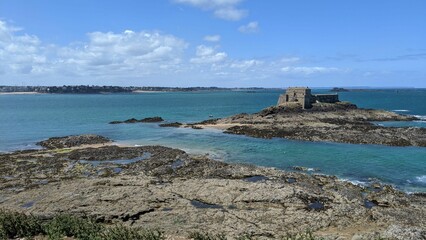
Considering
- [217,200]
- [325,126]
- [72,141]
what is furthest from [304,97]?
[217,200]

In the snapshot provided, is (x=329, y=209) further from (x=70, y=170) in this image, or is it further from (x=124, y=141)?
(x=124, y=141)

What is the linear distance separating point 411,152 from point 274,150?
1468cm

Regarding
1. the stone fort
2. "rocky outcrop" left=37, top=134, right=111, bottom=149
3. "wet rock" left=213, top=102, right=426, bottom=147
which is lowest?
"rocky outcrop" left=37, top=134, right=111, bottom=149

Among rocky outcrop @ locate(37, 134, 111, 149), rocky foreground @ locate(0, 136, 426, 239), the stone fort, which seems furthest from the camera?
the stone fort

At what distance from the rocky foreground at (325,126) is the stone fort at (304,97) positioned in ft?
5.43

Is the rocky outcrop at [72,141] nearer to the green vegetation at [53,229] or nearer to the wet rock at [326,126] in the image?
the wet rock at [326,126]

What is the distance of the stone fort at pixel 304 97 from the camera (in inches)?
2985

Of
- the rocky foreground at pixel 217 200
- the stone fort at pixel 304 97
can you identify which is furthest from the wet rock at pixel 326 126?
the rocky foreground at pixel 217 200

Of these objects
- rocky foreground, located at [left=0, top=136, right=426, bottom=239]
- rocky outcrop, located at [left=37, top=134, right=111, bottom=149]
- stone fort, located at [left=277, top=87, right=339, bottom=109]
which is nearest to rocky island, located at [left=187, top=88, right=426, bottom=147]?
stone fort, located at [left=277, top=87, right=339, bottom=109]

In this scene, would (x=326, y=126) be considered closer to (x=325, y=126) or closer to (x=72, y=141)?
(x=325, y=126)

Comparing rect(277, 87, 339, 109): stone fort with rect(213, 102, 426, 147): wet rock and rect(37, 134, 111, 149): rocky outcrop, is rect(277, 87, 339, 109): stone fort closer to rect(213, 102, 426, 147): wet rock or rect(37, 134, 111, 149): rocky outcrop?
rect(213, 102, 426, 147): wet rock

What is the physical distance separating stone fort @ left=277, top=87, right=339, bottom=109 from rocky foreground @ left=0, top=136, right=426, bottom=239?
147 feet

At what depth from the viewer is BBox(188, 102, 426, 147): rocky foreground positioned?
49.8 meters

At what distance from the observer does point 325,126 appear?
60844 mm
